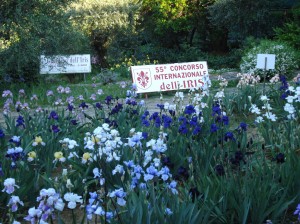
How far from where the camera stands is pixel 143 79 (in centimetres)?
1114

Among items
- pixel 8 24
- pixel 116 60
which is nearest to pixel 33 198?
pixel 8 24

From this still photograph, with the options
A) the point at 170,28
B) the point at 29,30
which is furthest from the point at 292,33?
the point at 29,30

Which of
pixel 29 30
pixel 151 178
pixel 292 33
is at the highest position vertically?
pixel 292 33

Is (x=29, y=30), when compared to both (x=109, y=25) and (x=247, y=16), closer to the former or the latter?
(x=109, y=25)

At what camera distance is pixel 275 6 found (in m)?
22.3

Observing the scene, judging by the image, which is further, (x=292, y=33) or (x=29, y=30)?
(x=292, y=33)

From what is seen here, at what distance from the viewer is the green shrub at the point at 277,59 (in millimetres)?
14398

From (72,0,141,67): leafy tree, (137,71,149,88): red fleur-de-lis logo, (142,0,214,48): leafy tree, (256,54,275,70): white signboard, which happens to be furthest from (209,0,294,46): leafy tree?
(256,54,275,70): white signboard

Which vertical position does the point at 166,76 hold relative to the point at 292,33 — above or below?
below

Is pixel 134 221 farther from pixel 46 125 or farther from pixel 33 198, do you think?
pixel 46 125

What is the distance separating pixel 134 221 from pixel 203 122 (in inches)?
98.3

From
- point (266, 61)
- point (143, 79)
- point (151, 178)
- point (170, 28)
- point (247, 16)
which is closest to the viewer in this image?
point (151, 178)

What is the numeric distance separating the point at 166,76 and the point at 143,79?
63cm

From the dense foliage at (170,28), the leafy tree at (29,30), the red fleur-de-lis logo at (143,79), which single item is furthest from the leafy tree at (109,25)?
the red fleur-de-lis logo at (143,79)
